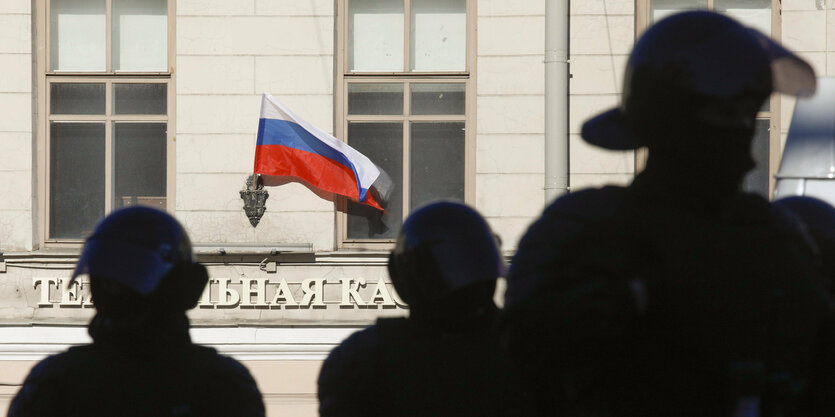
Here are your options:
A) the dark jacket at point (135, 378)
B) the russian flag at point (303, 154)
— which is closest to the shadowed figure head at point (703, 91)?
the dark jacket at point (135, 378)

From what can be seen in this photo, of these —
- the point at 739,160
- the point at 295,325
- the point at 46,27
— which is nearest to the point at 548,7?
the point at 295,325

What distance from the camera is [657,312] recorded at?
156 centimetres

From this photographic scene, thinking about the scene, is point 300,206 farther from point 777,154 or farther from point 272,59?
point 777,154

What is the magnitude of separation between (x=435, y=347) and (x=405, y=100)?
664 centimetres

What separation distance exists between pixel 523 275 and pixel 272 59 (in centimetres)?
795

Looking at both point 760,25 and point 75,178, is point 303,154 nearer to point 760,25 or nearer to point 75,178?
point 75,178

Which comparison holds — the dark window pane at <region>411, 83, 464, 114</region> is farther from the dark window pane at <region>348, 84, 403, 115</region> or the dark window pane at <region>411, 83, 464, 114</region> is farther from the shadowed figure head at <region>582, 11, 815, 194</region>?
the shadowed figure head at <region>582, 11, 815, 194</region>

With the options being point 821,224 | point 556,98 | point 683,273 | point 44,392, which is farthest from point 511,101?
point 683,273

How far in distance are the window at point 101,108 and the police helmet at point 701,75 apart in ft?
26.6

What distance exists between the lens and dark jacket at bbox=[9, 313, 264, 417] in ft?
8.64

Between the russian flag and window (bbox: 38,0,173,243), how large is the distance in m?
0.98

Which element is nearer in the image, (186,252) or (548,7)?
(186,252)

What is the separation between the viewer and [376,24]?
9.47 metres

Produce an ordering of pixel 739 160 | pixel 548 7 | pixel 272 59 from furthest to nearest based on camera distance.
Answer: pixel 272 59
pixel 548 7
pixel 739 160
